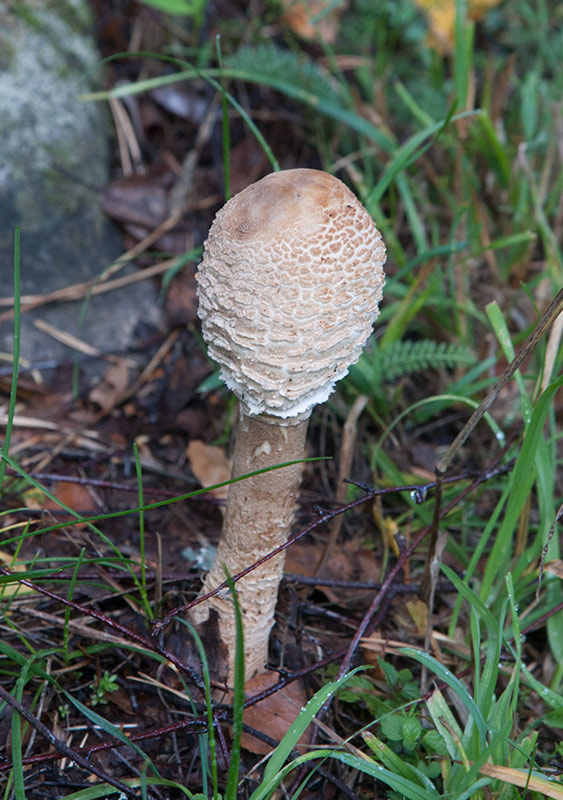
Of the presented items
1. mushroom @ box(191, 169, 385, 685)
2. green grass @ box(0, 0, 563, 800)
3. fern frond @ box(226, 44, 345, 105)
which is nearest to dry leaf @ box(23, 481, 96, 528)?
green grass @ box(0, 0, 563, 800)

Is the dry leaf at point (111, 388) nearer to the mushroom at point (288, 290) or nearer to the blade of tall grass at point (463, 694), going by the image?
the mushroom at point (288, 290)

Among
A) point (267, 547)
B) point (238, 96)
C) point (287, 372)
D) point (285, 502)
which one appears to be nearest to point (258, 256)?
point (287, 372)

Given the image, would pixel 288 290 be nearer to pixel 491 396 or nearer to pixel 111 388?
pixel 491 396

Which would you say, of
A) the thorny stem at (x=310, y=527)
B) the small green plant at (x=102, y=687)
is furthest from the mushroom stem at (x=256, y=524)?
the small green plant at (x=102, y=687)

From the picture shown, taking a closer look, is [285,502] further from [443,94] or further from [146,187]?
[443,94]

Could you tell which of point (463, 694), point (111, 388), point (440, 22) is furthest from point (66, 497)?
point (440, 22)
